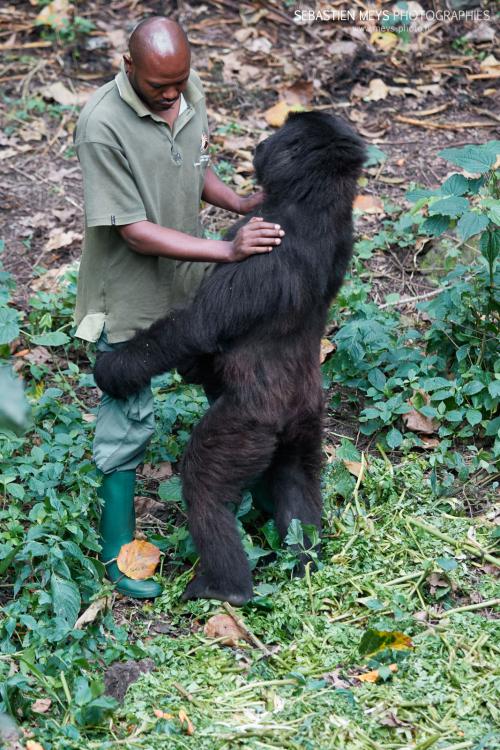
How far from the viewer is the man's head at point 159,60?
373 centimetres

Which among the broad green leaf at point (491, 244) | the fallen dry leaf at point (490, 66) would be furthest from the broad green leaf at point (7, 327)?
the fallen dry leaf at point (490, 66)

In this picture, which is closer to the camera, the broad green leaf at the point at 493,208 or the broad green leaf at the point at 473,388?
the broad green leaf at the point at 493,208

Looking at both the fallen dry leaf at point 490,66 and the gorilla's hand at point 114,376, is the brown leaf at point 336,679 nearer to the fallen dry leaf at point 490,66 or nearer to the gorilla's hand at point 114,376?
the gorilla's hand at point 114,376

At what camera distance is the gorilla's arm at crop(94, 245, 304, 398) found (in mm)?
3891

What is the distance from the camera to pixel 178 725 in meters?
3.44

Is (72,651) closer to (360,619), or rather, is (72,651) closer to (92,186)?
(360,619)

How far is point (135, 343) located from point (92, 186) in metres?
0.71

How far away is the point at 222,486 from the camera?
4.21m

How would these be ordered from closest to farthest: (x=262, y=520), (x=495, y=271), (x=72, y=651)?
(x=72, y=651)
(x=262, y=520)
(x=495, y=271)

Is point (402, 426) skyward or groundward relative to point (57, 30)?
groundward

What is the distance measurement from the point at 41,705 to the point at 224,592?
96 centimetres

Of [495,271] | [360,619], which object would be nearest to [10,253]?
[495,271]

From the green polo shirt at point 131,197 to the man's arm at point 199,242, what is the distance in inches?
2.7

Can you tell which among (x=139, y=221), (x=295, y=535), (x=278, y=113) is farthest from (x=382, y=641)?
(x=278, y=113)
